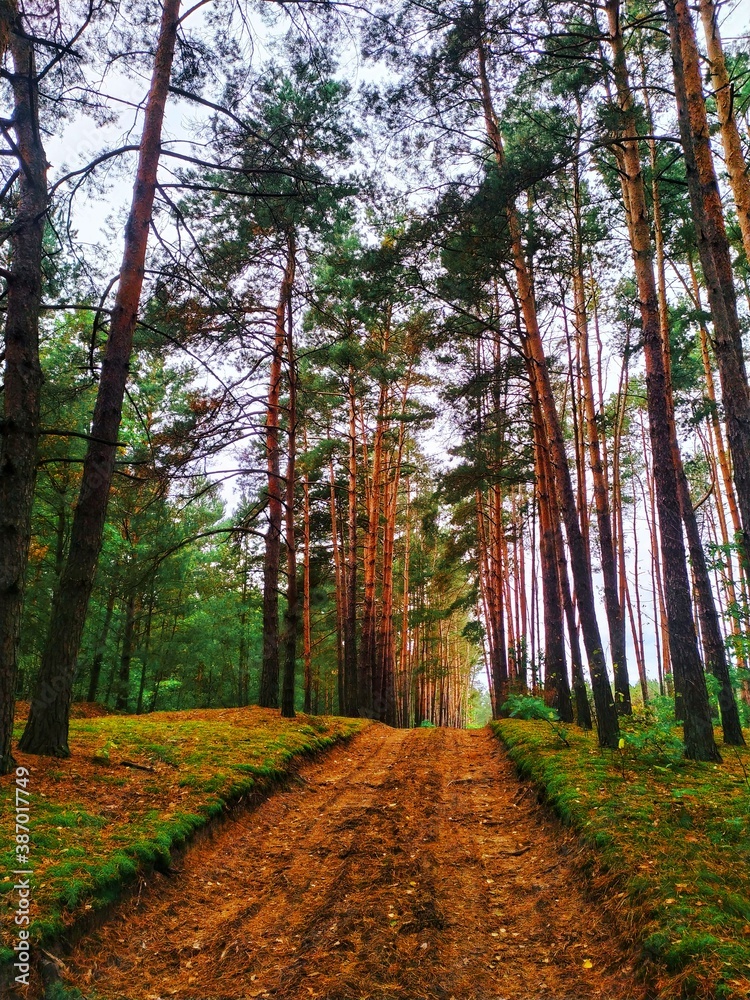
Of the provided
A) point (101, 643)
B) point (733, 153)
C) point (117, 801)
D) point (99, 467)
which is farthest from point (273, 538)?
point (733, 153)

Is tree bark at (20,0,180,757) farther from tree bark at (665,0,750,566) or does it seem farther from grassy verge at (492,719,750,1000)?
tree bark at (665,0,750,566)

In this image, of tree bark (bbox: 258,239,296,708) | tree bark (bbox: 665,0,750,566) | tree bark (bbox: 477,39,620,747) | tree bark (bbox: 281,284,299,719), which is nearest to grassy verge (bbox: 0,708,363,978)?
tree bark (bbox: 281,284,299,719)

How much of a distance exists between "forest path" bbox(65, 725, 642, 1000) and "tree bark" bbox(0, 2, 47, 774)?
233cm

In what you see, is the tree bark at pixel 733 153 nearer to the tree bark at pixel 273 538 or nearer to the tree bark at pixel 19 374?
the tree bark at pixel 273 538

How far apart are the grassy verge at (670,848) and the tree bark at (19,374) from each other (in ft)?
16.6

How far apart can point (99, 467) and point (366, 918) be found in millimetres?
4955

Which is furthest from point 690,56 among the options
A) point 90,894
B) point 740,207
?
point 90,894

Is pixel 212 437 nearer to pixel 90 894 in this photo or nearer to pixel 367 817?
pixel 367 817

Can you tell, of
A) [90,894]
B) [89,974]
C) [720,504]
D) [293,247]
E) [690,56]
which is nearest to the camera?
[89,974]

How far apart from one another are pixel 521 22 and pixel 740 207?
12.0 feet

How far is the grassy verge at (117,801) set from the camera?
322 centimetres

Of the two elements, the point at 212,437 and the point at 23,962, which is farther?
the point at 212,437

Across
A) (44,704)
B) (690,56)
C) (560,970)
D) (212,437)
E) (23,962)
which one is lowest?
(560,970)

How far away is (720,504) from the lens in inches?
652
